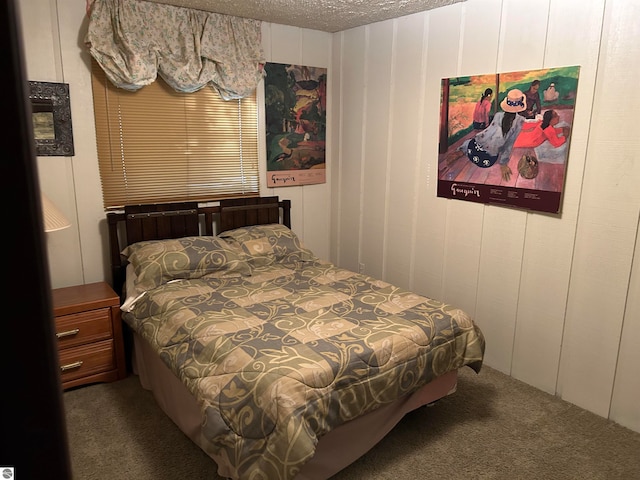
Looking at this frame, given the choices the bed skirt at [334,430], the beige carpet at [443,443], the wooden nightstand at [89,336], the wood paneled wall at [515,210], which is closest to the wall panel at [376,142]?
the wood paneled wall at [515,210]

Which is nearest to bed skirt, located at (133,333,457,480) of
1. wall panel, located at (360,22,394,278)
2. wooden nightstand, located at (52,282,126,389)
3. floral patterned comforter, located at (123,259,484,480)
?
floral patterned comforter, located at (123,259,484,480)

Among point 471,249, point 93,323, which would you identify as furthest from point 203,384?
point 471,249

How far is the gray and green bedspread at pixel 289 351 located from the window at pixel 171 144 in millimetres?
826

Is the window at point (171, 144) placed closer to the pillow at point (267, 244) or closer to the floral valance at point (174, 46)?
the floral valance at point (174, 46)

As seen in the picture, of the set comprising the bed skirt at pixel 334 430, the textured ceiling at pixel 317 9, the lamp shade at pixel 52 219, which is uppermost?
the textured ceiling at pixel 317 9

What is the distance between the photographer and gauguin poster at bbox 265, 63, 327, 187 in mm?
3795

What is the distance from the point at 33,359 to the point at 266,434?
1594mm

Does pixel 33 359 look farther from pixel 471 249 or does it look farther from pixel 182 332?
pixel 471 249

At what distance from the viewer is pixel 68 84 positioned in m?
2.89

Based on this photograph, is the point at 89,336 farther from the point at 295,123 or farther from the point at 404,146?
the point at 404,146

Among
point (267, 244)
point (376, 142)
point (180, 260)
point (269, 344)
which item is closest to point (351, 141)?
point (376, 142)

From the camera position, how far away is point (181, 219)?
11.1 ft

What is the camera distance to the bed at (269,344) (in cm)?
181

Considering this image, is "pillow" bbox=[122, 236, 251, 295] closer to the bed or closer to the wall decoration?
the bed
